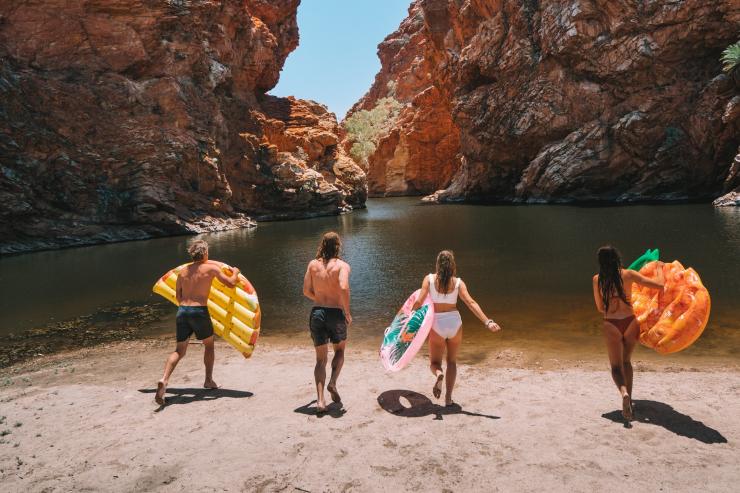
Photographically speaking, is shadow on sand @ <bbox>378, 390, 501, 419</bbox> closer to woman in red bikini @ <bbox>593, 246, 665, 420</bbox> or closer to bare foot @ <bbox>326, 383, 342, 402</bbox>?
bare foot @ <bbox>326, 383, 342, 402</bbox>

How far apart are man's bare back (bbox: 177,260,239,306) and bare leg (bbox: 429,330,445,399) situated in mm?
3009

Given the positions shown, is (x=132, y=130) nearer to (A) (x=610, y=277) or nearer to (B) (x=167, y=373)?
(B) (x=167, y=373)

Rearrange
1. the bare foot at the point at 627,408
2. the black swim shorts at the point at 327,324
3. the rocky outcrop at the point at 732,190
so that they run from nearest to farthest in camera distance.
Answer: the bare foot at the point at 627,408, the black swim shorts at the point at 327,324, the rocky outcrop at the point at 732,190

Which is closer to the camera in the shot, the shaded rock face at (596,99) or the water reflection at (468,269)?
the water reflection at (468,269)

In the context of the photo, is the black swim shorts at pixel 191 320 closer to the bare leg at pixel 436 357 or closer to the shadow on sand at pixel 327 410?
the shadow on sand at pixel 327 410

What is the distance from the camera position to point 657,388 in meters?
6.71

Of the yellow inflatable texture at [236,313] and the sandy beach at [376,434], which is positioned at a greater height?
the yellow inflatable texture at [236,313]

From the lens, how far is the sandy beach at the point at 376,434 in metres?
4.33

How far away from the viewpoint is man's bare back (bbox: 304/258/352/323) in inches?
238

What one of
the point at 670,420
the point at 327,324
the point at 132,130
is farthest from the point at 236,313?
the point at 132,130

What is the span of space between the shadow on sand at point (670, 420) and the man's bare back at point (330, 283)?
11.0 feet

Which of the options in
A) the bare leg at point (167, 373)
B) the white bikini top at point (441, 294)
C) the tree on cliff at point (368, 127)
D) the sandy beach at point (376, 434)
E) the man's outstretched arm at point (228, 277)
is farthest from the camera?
the tree on cliff at point (368, 127)

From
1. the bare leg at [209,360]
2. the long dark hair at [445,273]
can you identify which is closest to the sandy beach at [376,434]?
the bare leg at [209,360]

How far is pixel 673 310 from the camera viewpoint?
235 inches
